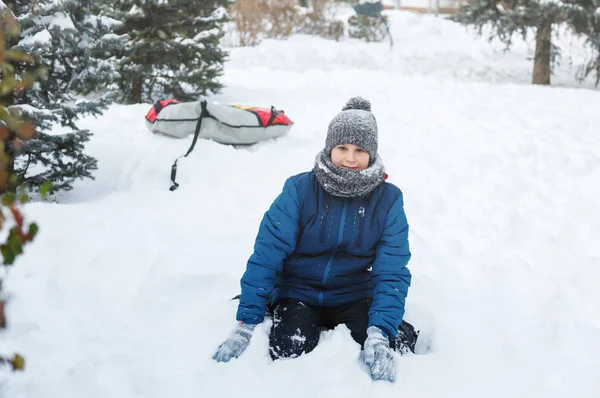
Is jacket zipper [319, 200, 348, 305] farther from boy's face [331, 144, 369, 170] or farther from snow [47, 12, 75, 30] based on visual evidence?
snow [47, 12, 75, 30]

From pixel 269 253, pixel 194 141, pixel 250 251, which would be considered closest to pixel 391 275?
pixel 269 253

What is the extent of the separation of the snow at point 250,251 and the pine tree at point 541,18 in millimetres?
3034

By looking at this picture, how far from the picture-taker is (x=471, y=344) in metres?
2.57

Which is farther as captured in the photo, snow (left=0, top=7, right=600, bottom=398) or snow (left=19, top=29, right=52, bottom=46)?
snow (left=19, top=29, right=52, bottom=46)

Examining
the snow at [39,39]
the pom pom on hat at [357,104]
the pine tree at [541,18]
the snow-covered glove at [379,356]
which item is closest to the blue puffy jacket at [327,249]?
the snow-covered glove at [379,356]

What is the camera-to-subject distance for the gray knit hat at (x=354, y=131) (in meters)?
2.51

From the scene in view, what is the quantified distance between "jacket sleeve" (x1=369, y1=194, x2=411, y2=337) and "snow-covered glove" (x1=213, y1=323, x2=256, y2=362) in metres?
0.56

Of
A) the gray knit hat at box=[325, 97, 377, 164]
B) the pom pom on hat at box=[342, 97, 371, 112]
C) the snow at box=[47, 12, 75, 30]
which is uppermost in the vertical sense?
the snow at box=[47, 12, 75, 30]

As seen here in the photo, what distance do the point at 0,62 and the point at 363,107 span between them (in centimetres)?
207

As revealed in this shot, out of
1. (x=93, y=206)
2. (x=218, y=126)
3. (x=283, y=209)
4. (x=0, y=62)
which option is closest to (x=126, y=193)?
(x=93, y=206)

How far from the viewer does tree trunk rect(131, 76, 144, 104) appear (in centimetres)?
773

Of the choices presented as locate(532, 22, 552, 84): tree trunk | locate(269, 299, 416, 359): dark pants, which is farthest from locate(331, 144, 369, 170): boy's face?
locate(532, 22, 552, 84): tree trunk

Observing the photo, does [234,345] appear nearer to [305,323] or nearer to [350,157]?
[305,323]

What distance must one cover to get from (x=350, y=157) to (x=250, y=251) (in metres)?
1.19
